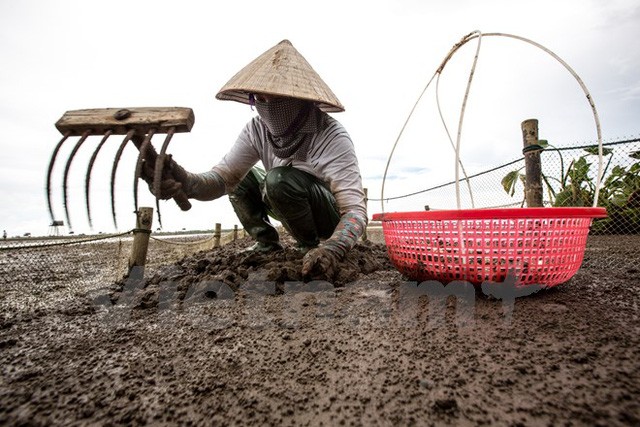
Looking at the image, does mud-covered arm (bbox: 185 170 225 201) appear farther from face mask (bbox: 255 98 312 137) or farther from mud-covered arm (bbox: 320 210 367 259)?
mud-covered arm (bbox: 320 210 367 259)

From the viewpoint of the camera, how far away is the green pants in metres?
2.36

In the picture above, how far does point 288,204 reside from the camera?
2408 millimetres

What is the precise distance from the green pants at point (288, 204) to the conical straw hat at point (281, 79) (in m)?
Result: 0.57

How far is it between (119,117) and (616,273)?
3.10 metres

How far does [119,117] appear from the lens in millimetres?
1706

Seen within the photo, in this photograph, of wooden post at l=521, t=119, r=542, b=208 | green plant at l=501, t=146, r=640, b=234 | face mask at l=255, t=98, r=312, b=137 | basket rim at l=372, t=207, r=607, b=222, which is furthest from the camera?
green plant at l=501, t=146, r=640, b=234

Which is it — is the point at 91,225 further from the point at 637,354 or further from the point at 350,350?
the point at 637,354

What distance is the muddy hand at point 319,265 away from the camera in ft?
6.00

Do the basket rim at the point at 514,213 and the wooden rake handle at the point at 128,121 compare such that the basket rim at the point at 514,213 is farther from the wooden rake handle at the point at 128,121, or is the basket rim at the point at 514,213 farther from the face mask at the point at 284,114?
the wooden rake handle at the point at 128,121

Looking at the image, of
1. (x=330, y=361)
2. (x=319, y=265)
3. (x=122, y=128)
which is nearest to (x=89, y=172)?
(x=122, y=128)

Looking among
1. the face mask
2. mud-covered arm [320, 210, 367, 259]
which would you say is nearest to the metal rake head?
the face mask

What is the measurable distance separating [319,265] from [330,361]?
2.61ft

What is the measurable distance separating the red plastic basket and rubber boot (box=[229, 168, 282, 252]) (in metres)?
1.73

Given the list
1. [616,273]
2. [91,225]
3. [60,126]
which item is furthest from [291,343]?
[616,273]
